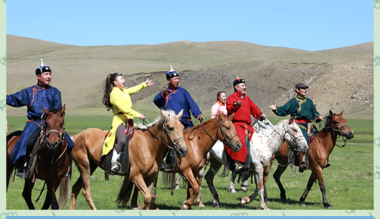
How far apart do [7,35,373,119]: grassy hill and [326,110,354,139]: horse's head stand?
52919 mm

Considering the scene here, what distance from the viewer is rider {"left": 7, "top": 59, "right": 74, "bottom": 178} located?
25.1ft

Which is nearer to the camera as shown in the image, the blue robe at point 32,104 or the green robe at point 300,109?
the blue robe at point 32,104

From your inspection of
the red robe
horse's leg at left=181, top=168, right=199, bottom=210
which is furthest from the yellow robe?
the red robe

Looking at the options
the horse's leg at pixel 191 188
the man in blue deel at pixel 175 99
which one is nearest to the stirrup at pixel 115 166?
the horse's leg at pixel 191 188

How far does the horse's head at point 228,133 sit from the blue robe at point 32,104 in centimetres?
295

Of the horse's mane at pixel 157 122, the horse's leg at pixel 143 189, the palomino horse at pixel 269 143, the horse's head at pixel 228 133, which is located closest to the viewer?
the horse's leg at pixel 143 189

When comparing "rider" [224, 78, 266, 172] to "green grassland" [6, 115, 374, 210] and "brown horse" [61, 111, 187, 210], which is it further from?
"brown horse" [61, 111, 187, 210]

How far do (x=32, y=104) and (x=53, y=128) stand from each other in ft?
3.22

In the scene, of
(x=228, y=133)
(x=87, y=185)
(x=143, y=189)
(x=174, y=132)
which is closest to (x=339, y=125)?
(x=228, y=133)

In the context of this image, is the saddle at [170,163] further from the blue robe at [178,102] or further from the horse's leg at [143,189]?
the blue robe at [178,102]

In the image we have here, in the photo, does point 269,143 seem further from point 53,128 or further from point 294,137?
point 53,128

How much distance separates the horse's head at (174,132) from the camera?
7.59 meters

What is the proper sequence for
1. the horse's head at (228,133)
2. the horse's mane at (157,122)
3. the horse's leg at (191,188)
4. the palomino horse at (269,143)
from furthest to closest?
the palomino horse at (269,143) → the horse's head at (228,133) → the horse's leg at (191,188) → the horse's mane at (157,122)

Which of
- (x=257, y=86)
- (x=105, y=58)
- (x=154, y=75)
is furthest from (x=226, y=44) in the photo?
(x=257, y=86)
